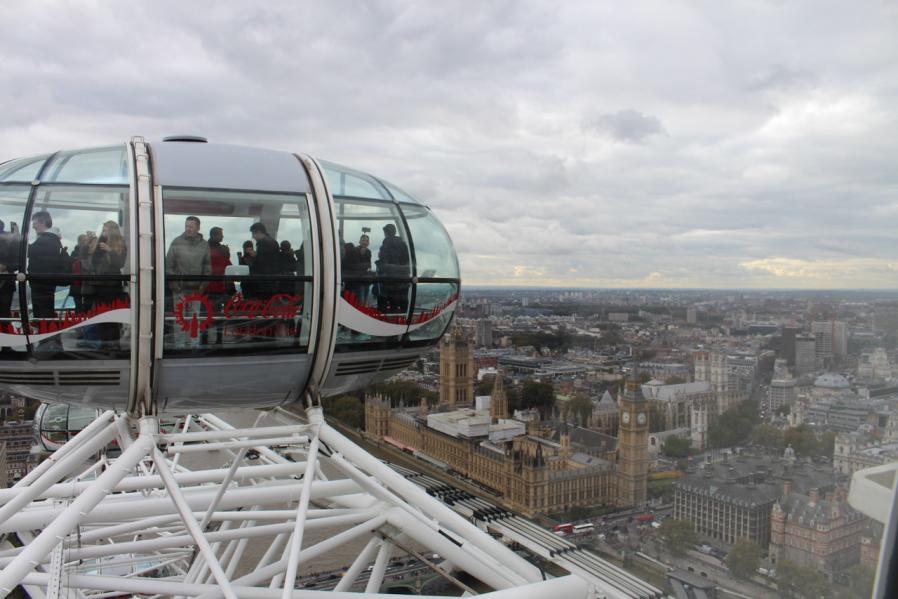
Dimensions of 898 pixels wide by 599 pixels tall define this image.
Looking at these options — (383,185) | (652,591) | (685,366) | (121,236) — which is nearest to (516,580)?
(383,185)

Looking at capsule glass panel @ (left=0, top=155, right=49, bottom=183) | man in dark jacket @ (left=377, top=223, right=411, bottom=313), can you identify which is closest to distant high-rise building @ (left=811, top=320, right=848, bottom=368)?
man in dark jacket @ (left=377, top=223, right=411, bottom=313)

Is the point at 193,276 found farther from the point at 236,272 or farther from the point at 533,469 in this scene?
the point at 533,469

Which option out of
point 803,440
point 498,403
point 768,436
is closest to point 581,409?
point 498,403

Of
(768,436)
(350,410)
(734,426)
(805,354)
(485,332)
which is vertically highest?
(805,354)

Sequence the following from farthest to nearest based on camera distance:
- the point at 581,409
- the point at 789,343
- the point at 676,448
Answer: the point at 581,409 < the point at 676,448 < the point at 789,343

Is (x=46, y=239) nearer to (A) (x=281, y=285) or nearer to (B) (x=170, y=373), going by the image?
(B) (x=170, y=373)

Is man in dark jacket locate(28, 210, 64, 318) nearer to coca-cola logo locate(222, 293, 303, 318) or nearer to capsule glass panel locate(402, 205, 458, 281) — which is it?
coca-cola logo locate(222, 293, 303, 318)

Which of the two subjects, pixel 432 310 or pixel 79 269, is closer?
pixel 79 269
